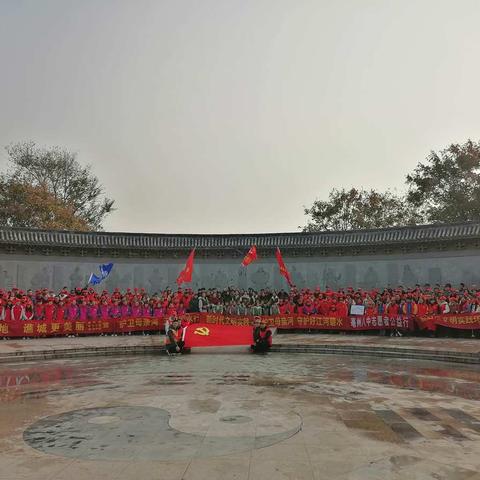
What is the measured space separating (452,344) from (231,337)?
6663 millimetres

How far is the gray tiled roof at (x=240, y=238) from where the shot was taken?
23.4 m

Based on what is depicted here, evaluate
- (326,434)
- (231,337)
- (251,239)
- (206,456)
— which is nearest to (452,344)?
(231,337)

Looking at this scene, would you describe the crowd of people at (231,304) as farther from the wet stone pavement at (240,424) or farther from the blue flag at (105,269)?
the wet stone pavement at (240,424)

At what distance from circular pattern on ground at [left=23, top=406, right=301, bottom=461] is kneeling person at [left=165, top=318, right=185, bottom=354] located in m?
7.37

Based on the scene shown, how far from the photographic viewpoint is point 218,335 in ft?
51.1

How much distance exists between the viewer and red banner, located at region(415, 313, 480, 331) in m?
16.8

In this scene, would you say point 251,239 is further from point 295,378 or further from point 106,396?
point 106,396

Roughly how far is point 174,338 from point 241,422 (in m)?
8.22

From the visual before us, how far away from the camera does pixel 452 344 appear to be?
15.2m

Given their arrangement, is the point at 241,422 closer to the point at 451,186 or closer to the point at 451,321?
the point at 451,321

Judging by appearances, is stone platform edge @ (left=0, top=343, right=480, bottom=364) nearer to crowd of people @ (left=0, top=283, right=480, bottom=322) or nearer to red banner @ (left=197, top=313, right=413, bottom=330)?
red banner @ (left=197, top=313, right=413, bottom=330)

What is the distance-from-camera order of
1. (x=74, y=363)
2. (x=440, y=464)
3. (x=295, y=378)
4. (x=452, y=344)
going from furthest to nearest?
(x=452, y=344) < (x=74, y=363) < (x=295, y=378) < (x=440, y=464)

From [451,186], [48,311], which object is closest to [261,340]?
[48,311]

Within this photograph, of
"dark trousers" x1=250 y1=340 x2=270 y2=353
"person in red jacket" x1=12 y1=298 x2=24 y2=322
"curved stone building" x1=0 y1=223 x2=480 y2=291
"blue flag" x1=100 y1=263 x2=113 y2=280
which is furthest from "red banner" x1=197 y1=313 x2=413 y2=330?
"blue flag" x1=100 y1=263 x2=113 y2=280
